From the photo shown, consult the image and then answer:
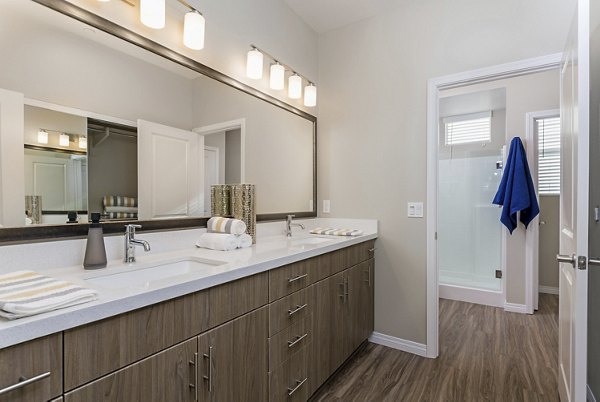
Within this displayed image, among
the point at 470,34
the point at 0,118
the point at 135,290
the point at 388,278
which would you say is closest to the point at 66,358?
the point at 135,290

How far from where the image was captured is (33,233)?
113cm

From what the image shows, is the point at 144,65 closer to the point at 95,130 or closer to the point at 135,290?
the point at 95,130

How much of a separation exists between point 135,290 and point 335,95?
7.81 ft

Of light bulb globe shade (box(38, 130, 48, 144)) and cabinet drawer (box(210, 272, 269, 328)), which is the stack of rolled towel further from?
light bulb globe shade (box(38, 130, 48, 144))

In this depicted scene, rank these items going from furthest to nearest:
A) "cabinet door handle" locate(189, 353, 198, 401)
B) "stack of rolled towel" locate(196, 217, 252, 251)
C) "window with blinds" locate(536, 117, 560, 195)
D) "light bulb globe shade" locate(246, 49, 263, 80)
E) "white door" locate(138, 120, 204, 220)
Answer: "window with blinds" locate(536, 117, 560, 195) → "light bulb globe shade" locate(246, 49, 263, 80) → "stack of rolled towel" locate(196, 217, 252, 251) → "white door" locate(138, 120, 204, 220) → "cabinet door handle" locate(189, 353, 198, 401)

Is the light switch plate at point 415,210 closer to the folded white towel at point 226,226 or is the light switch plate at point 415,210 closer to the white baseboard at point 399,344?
the white baseboard at point 399,344

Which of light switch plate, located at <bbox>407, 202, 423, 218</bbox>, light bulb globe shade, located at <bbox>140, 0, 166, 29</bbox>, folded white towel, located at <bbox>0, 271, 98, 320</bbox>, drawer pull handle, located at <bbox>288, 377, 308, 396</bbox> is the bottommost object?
drawer pull handle, located at <bbox>288, 377, 308, 396</bbox>

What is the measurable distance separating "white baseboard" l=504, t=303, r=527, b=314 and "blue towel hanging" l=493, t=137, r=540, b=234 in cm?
77

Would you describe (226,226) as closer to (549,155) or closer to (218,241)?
(218,241)

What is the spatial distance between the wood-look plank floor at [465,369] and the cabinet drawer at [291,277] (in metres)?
0.77

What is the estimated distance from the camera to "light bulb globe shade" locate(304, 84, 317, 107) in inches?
104

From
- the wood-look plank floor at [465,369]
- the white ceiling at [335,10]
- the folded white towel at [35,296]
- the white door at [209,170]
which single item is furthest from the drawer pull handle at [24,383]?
the white ceiling at [335,10]

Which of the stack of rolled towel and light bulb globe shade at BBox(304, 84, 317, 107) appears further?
light bulb globe shade at BBox(304, 84, 317, 107)

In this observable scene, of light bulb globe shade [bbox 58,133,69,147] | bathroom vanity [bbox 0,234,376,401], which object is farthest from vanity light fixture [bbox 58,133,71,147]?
bathroom vanity [bbox 0,234,376,401]
